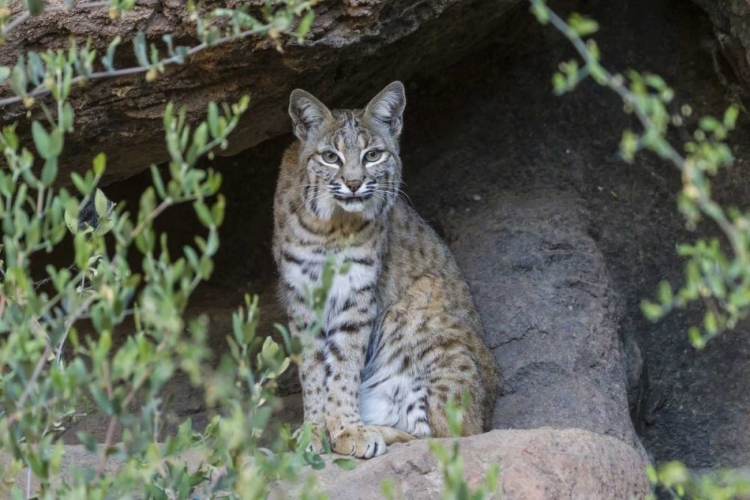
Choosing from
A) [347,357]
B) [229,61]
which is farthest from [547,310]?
[229,61]

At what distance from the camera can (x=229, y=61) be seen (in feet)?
14.9

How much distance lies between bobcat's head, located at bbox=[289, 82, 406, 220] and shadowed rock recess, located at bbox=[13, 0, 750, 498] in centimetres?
17

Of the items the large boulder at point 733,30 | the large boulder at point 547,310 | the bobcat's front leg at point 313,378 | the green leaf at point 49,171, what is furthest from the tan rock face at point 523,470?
the large boulder at point 733,30

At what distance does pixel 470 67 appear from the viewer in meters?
6.24

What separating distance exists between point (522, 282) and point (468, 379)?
109 centimetres

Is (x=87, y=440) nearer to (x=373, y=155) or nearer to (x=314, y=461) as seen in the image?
(x=314, y=461)

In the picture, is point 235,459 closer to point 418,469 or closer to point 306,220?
point 418,469

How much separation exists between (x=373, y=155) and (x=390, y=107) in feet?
0.99

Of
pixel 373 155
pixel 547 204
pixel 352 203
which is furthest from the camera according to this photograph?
pixel 547 204

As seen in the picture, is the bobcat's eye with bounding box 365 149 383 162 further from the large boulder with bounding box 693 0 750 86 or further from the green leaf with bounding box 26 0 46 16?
the green leaf with bounding box 26 0 46 16

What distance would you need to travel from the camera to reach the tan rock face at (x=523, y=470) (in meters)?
4.00

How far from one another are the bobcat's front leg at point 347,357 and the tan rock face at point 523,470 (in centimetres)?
52

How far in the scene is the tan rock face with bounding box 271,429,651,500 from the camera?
4.00 meters

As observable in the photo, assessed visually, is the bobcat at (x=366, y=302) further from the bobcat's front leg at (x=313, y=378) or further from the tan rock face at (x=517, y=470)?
the tan rock face at (x=517, y=470)
